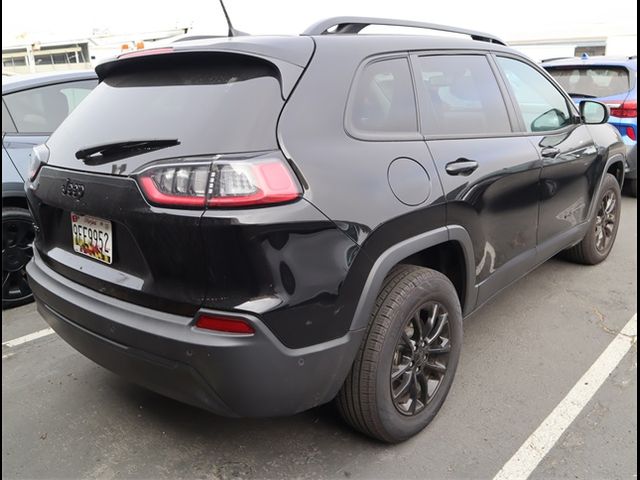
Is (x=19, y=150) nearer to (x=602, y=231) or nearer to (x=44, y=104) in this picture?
(x=44, y=104)

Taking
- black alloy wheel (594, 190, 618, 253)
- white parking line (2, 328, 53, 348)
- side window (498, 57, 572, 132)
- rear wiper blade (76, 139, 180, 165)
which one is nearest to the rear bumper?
rear wiper blade (76, 139, 180, 165)

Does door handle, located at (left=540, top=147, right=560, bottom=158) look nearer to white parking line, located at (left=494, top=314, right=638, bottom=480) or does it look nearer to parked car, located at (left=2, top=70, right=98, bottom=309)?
white parking line, located at (left=494, top=314, right=638, bottom=480)

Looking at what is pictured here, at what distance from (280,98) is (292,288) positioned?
27.0 inches

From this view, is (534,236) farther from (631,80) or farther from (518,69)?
(631,80)

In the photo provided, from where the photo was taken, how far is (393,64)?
2.44 m

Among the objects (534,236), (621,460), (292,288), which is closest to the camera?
(292,288)

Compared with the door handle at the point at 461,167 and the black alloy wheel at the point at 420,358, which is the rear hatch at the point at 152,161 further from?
the black alloy wheel at the point at 420,358

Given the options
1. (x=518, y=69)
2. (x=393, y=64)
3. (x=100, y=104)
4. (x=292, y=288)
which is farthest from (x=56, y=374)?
(x=518, y=69)

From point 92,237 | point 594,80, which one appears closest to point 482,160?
point 92,237

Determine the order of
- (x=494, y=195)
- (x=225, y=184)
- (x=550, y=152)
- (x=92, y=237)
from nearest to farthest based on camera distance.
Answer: (x=225, y=184) < (x=92, y=237) < (x=494, y=195) < (x=550, y=152)

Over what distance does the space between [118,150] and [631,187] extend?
24.0ft

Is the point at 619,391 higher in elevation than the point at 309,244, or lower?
lower

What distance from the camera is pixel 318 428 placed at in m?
2.54

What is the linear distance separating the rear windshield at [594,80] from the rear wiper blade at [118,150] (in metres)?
6.43
